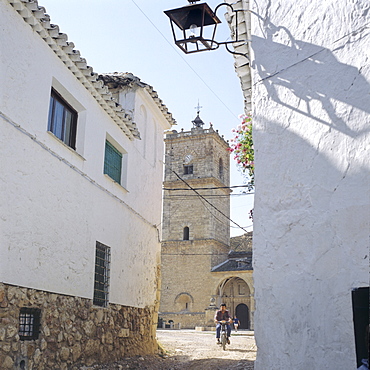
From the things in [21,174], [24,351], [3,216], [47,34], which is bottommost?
[24,351]

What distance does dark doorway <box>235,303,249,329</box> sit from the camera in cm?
3856

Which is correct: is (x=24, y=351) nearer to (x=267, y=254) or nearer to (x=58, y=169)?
(x=58, y=169)

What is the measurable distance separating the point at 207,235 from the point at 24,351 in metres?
31.3

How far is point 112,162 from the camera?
10336mm

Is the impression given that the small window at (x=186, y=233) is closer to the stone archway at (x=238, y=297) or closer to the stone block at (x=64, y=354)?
the stone archway at (x=238, y=297)

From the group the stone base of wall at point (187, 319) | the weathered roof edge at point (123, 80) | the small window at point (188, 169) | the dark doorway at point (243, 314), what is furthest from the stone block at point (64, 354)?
the dark doorway at point (243, 314)

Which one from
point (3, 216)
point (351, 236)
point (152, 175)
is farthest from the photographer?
point (152, 175)

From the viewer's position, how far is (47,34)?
24.3ft

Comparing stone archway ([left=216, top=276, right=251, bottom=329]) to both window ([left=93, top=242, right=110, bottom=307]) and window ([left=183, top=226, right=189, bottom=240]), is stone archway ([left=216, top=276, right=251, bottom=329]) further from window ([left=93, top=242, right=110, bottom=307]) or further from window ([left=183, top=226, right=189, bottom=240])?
window ([left=93, top=242, right=110, bottom=307])

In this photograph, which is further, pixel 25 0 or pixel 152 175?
pixel 152 175

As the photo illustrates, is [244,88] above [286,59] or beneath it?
above

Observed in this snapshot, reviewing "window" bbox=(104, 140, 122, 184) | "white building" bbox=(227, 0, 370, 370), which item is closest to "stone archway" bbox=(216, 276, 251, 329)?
"window" bbox=(104, 140, 122, 184)

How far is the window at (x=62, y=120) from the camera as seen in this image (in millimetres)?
7992

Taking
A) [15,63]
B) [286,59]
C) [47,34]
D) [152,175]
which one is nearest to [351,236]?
[286,59]
